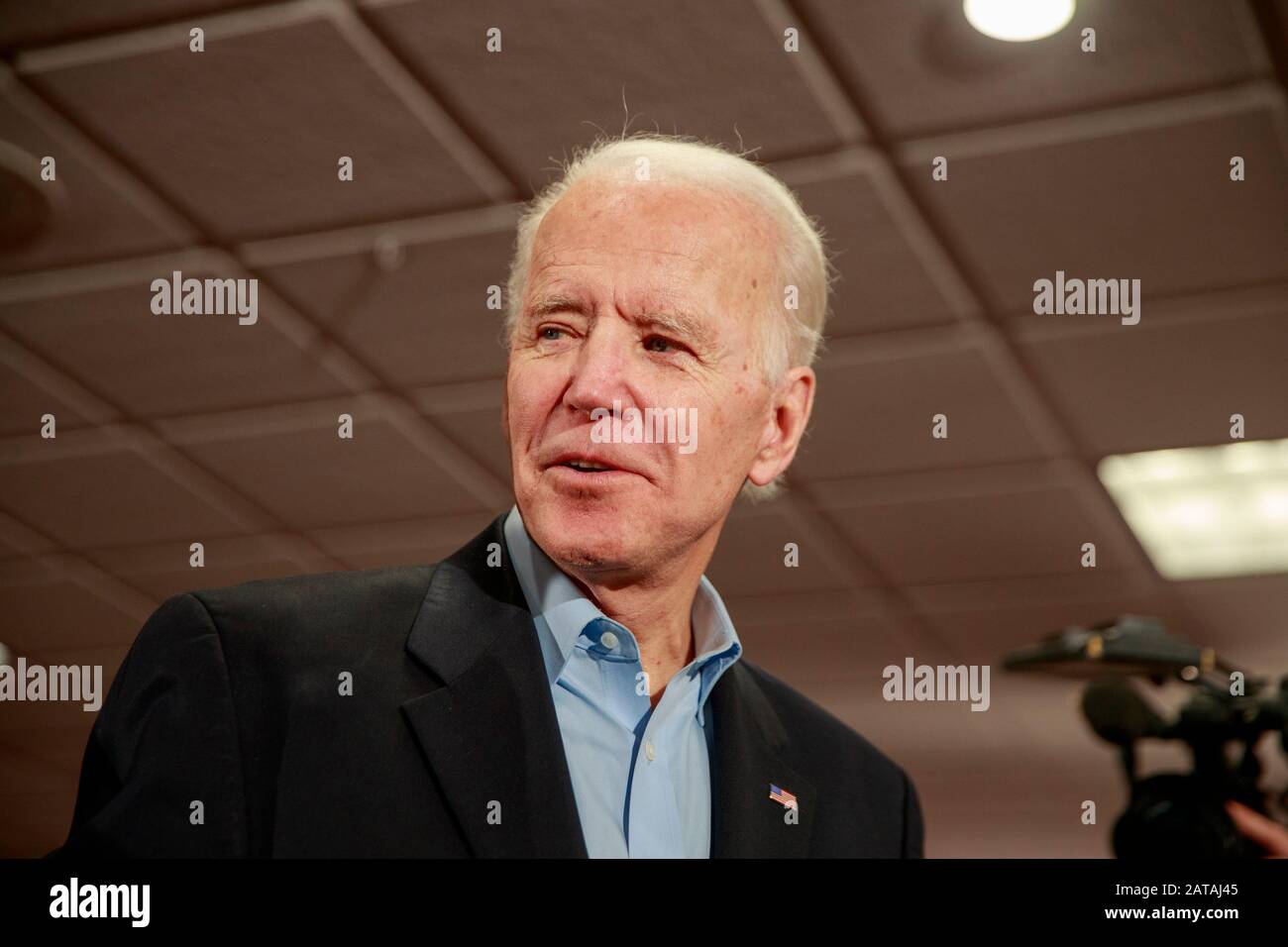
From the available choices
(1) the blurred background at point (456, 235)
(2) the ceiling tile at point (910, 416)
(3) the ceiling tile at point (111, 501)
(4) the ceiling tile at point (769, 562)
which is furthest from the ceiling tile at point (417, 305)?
(4) the ceiling tile at point (769, 562)

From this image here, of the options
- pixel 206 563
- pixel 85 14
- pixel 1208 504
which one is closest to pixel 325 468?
pixel 206 563

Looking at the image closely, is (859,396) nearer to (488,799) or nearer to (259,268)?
(259,268)

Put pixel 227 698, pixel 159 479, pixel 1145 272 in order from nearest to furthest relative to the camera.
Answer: pixel 227 698 < pixel 159 479 < pixel 1145 272

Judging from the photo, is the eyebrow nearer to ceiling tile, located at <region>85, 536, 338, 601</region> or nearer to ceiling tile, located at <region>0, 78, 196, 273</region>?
ceiling tile, located at <region>85, 536, 338, 601</region>

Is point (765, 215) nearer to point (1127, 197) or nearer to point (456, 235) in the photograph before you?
point (456, 235)

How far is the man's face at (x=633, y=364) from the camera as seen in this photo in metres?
1.03

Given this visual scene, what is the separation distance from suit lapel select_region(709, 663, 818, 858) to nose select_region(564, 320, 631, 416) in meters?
0.24

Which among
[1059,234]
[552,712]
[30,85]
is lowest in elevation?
[552,712]

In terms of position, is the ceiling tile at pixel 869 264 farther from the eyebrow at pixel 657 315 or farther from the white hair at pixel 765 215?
the eyebrow at pixel 657 315

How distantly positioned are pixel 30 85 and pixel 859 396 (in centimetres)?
147

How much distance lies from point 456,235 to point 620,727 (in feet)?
3.94
